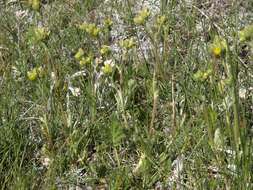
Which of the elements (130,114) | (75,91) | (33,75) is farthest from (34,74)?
(130,114)

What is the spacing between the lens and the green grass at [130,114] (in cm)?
209

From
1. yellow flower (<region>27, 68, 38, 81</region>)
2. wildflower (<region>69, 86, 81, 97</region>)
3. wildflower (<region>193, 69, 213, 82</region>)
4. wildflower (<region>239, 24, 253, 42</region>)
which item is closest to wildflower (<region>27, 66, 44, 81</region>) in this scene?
yellow flower (<region>27, 68, 38, 81</region>)

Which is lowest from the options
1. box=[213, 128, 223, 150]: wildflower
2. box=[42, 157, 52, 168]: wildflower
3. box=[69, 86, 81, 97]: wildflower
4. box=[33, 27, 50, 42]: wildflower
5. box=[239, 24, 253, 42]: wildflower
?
box=[42, 157, 52, 168]: wildflower

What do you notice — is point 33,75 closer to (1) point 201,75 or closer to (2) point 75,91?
(2) point 75,91

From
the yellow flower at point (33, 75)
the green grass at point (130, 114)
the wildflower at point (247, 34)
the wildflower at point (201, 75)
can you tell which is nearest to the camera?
the wildflower at point (247, 34)

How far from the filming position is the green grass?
2.09 meters

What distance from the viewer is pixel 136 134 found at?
7.50 ft

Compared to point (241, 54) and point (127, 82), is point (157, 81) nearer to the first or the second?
point (127, 82)

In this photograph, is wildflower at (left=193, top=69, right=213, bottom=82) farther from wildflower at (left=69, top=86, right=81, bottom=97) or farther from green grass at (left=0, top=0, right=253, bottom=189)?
wildflower at (left=69, top=86, right=81, bottom=97)

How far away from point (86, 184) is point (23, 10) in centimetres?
180

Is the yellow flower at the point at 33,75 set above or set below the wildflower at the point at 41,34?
below

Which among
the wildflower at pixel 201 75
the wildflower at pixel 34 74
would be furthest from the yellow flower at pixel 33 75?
the wildflower at pixel 201 75

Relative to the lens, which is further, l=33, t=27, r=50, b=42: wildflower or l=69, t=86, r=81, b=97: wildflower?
l=69, t=86, r=81, b=97: wildflower

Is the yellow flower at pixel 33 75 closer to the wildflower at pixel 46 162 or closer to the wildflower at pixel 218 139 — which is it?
the wildflower at pixel 46 162
